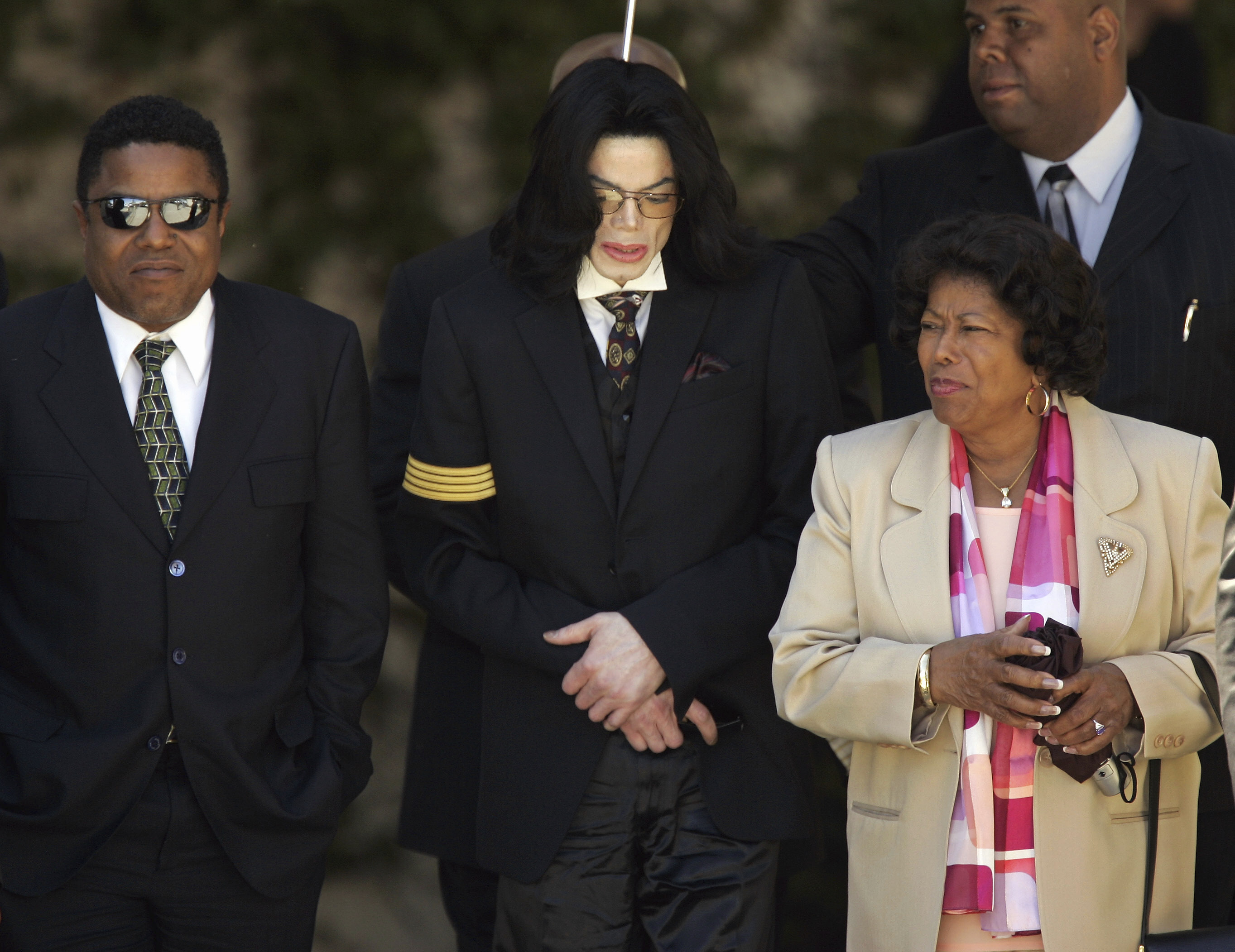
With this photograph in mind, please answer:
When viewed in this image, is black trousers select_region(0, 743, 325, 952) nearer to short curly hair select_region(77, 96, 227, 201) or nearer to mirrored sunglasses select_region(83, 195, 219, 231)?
mirrored sunglasses select_region(83, 195, 219, 231)

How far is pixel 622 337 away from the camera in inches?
118

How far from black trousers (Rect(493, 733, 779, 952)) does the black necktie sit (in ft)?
4.49

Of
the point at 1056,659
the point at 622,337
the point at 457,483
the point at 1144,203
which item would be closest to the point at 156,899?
the point at 457,483

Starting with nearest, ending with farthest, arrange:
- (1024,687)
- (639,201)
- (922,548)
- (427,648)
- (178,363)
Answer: (1024,687) → (922,548) → (178,363) → (639,201) → (427,648)

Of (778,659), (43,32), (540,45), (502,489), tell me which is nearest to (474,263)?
(502,489)

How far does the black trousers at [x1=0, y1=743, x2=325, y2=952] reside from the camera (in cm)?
263

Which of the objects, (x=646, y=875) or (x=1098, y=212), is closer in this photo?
(x=646, y=875)

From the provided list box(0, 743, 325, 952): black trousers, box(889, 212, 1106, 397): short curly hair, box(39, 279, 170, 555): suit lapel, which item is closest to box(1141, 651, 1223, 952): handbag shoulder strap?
box(889, 212, 1106, 397): short curly hair

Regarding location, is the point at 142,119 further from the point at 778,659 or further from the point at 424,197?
Result: the point at 424,197

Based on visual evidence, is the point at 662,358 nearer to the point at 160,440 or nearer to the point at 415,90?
the point at 160,440

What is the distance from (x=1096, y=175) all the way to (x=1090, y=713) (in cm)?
137

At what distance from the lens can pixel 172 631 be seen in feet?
8.80

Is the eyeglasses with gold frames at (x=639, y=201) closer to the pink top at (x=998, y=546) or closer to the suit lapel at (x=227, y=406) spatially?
the suit lapel at (x=227, y=406)

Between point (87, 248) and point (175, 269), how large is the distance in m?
0.16
